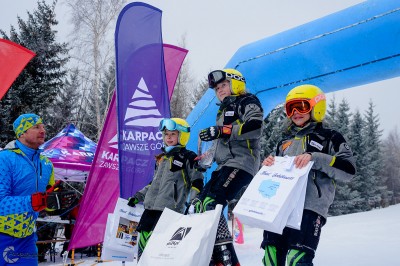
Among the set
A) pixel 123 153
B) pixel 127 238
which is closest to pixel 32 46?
pixel 123 153

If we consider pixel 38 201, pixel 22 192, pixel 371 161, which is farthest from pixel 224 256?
pixel 371 161

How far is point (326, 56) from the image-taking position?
4.84 metres

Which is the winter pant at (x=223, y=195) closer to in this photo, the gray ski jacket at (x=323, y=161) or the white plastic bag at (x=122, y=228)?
the gray ski jacket at (x=323, y=161)

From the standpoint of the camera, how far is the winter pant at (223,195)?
3082 mm

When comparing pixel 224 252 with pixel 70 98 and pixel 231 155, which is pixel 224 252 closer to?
pixel 231 155

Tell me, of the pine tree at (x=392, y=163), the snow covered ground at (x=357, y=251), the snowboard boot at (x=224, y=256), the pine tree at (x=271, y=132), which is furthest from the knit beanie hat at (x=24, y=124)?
the pine tree at (x=392, y=163)

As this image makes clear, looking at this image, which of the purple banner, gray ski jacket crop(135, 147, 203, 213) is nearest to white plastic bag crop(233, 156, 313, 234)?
gray ski jacket crop(135, 147, 203, 213)

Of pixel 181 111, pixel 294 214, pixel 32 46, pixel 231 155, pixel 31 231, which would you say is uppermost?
pixel 181 111

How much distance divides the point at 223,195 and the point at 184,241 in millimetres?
674

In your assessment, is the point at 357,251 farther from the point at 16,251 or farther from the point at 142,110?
the point at 16,251

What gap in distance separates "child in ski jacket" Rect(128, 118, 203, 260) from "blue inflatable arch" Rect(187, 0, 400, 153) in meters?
1.56

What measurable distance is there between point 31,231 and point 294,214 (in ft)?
7.31

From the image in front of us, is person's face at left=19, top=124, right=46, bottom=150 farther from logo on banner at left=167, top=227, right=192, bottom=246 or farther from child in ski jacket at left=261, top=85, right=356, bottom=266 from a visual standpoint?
child in ski jacket at left=261, top=85, right=356, bottom=266

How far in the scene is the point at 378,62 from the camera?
177 inches
